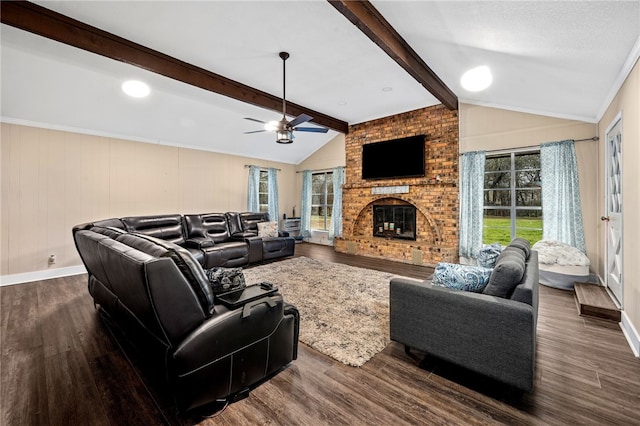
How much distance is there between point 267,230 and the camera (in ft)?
19.7

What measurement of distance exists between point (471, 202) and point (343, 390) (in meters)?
4.40

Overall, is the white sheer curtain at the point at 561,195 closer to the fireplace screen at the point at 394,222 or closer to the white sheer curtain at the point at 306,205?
the fireplace screen at the point at 394,222

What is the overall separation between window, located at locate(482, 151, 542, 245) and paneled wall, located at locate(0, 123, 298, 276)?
623 cm

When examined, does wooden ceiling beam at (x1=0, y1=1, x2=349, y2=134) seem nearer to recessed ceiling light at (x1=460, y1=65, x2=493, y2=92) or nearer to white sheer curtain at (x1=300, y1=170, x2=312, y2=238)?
recessed ceiling light at (x1=460, y1=65, x2=493, y2=92)

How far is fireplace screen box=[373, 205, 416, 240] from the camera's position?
593 centimetres

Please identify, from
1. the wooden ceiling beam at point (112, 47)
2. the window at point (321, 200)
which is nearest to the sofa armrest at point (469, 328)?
the wooden ceiling beam at point (112, 47)

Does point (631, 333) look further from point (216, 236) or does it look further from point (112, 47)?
point (112, 47)

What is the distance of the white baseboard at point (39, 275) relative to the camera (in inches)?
163

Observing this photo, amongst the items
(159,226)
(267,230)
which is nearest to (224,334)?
(159,226)

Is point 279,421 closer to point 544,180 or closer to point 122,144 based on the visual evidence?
point 544,180

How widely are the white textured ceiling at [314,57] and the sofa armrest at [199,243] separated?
2.39 metres

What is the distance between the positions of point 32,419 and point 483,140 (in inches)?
252

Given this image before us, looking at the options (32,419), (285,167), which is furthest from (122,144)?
(32,419)

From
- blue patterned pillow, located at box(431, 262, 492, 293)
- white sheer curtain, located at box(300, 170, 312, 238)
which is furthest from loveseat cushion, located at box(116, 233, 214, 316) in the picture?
white sheer curtain, located at box(300, 170, 312, 238)
